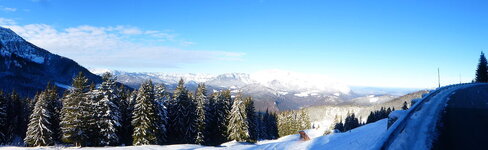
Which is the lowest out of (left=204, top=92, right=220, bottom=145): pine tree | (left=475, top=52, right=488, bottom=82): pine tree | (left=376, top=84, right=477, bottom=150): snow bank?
(left=204, top=92, right=220, bottom=145): pine tree

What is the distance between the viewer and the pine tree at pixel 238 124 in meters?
47.6

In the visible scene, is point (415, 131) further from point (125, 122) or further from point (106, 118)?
point (125, 122)

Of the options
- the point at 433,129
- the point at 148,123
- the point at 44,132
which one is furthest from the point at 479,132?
the point at 44,132

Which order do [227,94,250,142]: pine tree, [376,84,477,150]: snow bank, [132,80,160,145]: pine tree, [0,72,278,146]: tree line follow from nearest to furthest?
[376,84,477,150]: snow bank → [0,72,278,146]: tree line → [132,80,160,145]: pine tree → [227,94,250,142]: pine tree

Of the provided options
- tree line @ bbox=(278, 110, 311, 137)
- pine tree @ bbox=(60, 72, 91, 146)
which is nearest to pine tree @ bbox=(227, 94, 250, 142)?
pine tree @ bbox=(60, 72, 91, 146)

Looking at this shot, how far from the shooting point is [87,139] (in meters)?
35.6

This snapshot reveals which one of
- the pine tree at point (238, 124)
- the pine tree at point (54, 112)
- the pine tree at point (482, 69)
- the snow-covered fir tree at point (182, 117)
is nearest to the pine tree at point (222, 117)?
the pine tree at point (238, 124)

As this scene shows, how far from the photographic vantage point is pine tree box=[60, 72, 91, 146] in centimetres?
3462

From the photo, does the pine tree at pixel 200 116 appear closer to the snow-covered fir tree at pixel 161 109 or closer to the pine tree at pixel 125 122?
the snow-covered fir tree at pixel 161 109

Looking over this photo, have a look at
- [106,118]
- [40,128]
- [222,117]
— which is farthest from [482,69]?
[40,128]

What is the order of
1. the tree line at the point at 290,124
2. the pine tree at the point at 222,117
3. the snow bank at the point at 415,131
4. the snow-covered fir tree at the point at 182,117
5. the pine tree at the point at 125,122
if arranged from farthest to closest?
the tree line at the point at 290,124, the pine tree at the point at 222,117, the snow-covered fir tree at the point at 182,117, the pine tree at the point at 125,122, the snow bank at the point at 415,131

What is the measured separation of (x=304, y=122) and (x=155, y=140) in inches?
2518

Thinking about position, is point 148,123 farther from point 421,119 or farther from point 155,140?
point 421,119

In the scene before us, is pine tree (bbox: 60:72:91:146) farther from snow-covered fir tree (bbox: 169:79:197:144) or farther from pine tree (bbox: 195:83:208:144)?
pine tree (bbox: 195:83:208:144)
